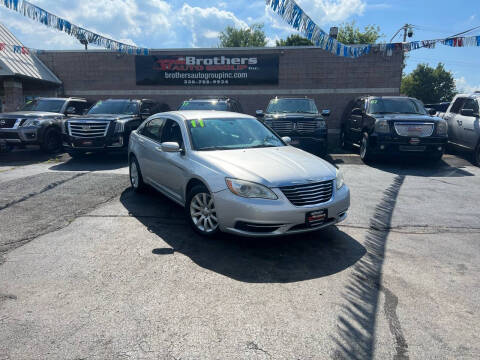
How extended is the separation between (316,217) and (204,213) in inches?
56.0

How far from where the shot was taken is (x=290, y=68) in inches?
678

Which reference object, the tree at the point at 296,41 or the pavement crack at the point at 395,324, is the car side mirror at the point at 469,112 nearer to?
the pavement crack at the point at 395,324

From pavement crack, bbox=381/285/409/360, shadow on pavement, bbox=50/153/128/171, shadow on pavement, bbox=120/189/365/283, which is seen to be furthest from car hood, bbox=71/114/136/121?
pavement crack, bbox=381/285/409/360

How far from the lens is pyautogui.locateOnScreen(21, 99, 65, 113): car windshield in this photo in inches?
481

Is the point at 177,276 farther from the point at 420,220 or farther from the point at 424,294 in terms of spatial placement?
the point at 420,220

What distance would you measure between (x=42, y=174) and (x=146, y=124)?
151 inches

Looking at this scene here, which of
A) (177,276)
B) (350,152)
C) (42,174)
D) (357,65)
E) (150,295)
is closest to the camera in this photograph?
(150,295)

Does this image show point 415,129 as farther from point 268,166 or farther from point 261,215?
point 261,215

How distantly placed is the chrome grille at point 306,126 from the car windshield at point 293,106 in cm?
107

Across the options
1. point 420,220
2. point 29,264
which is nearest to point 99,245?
point 29,264

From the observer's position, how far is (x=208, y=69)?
17.5 m

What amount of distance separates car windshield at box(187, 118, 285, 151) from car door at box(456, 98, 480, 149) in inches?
297

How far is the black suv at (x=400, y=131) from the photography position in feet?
30.8

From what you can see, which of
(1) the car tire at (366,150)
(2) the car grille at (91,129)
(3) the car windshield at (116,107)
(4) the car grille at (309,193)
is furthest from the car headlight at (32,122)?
(1) the car tire at (366,150)
